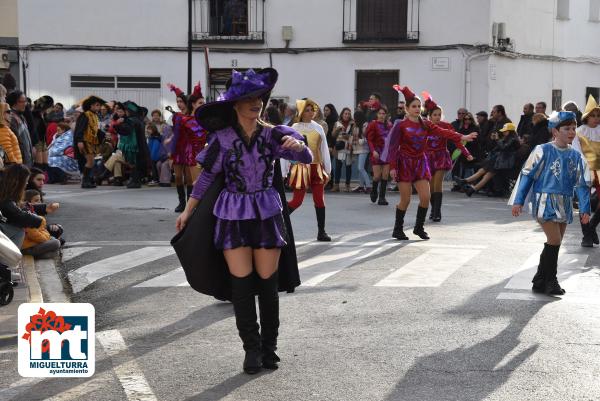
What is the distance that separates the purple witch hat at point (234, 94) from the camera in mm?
6418

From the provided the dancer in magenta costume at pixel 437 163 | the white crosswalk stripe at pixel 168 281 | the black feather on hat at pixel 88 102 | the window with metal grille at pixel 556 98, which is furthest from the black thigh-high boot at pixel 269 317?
the window with metal grille at pixel 556 98

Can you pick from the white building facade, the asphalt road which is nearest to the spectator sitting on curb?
the asphalt road

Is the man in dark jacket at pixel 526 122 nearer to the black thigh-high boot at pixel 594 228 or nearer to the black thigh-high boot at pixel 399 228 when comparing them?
the black thigh-high boot at pixel 594 228

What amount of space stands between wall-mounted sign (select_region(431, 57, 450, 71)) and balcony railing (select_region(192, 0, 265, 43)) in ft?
16.1

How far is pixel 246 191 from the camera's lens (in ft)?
21.3

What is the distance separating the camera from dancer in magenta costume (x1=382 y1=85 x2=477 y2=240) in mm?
12812

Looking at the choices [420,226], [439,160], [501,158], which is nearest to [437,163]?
[439,160]

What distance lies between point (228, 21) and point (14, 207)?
66.6ft

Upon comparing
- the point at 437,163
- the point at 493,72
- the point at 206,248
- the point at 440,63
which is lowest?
the point at 437,163

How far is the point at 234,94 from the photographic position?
6445 mm

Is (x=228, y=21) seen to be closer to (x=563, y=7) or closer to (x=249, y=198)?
(x=563, y=7)

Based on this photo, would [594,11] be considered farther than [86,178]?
Yes

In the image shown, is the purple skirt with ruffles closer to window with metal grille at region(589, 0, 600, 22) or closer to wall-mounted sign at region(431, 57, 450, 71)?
wall-mounted sign at region(431, 57, 450, 71)

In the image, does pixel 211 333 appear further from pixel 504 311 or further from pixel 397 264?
pixel 397 264
